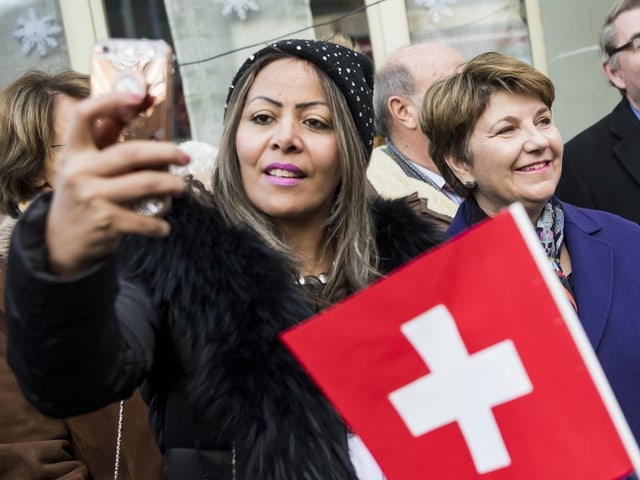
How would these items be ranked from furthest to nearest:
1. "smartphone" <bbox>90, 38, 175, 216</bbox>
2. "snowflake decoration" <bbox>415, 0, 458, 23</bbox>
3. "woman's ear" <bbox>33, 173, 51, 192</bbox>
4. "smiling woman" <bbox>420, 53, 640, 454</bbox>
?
"snowflake decoration" <bbox>415, 0, 458, 23</bbox> < "woman's ear" <bbox>33, 173, 51, 192</bbox> < "smiling woman" <bbox>420, 53, 640, 454</bbox> < "smartphone" <bbox>90, 38, 175, 216</bbox>

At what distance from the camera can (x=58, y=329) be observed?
1.28 meters

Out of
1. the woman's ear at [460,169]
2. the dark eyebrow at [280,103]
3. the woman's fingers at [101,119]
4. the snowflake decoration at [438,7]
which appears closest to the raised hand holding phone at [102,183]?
the woman's fingers at [101,119]

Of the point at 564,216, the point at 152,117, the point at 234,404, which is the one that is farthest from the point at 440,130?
the point at 152,117

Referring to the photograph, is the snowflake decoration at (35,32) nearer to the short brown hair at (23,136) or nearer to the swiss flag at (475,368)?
the short brown hair at (23,136)

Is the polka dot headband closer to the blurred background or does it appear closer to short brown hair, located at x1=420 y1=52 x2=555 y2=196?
short brown hair, located at x1=420 y1=52 x2=555 y2=196

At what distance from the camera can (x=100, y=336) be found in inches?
53.2

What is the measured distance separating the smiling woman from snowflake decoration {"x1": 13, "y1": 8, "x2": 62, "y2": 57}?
8.98 feet

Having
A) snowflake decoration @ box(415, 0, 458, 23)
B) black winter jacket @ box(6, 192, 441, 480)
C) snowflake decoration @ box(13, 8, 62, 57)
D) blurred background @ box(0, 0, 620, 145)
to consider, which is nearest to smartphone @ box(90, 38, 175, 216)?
black winter jacket @ box(6, 192, 441, 480)

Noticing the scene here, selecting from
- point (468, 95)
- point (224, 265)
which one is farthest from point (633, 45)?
point (224, 265)

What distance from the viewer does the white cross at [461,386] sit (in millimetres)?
1499

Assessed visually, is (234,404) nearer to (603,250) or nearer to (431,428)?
(431,428)

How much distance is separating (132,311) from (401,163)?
2419 mm

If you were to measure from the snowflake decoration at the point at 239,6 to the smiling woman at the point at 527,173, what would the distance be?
2.44 meters

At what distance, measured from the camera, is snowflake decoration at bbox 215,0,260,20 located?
5016 millimetres
